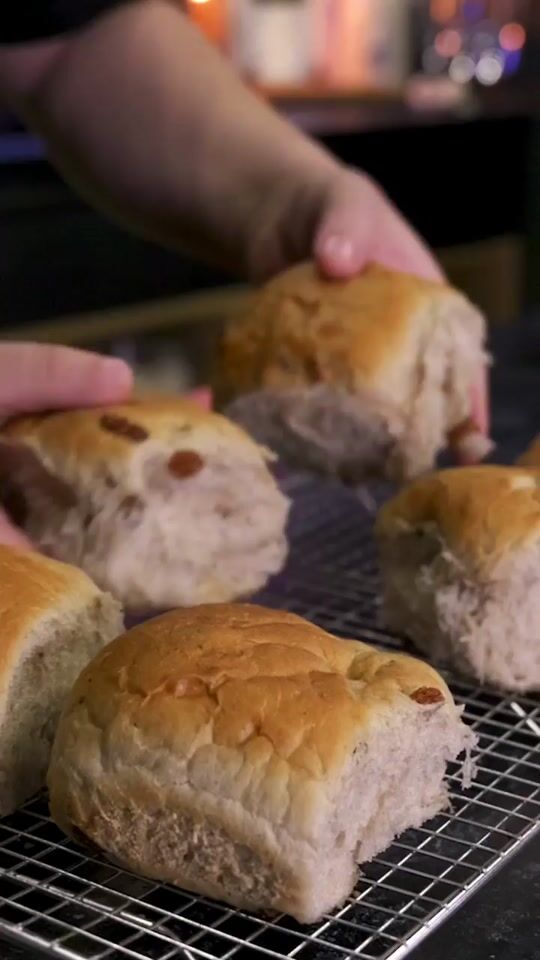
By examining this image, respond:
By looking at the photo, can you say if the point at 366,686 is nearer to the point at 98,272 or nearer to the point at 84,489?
the point at 84,489

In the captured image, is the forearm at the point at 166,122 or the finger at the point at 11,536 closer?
the finger at the point at 11,536

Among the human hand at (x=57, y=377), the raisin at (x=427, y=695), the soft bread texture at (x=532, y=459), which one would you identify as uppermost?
the human hand at (x=57, y=377)

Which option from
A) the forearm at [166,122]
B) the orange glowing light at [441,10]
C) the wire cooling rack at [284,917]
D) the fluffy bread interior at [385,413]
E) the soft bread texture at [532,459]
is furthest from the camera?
the orange glowing light at [441,10]

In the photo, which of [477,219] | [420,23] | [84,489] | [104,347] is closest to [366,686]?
[84,489]

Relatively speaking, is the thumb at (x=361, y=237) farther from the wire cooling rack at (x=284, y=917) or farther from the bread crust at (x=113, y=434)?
the wire cooling rack at (x=284, y=917)

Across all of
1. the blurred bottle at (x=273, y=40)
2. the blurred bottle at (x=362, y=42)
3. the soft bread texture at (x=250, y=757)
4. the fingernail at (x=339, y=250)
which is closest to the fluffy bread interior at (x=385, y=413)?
the fingernail at (x=339, y=250)

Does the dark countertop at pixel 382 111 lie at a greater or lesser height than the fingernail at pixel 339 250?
lesser

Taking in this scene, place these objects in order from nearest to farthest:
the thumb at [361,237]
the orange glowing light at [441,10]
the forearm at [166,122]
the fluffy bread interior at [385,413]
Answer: the fluffy bread interior at [385,413] < the thumb at [361,237] < the forearm at [166,122] < the orange glowing light at [441,10]
